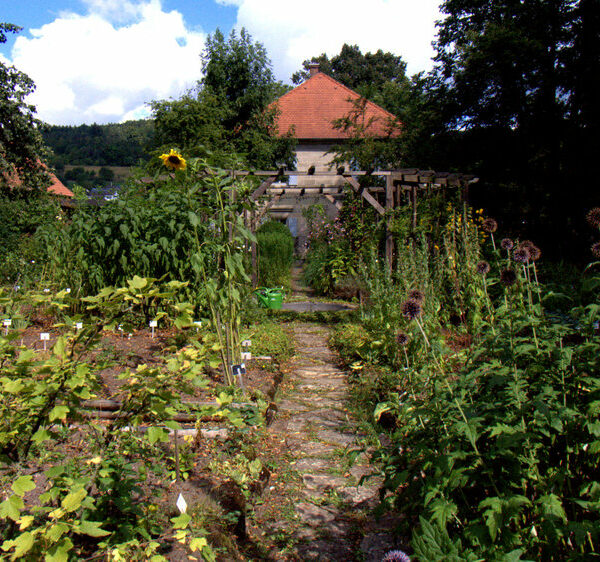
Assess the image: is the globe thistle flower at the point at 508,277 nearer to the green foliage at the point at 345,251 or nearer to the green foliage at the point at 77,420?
the green foliage at the point at 77,420

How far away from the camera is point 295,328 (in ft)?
27.1

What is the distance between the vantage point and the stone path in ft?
8.04

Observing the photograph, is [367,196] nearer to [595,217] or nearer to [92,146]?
[595,217]

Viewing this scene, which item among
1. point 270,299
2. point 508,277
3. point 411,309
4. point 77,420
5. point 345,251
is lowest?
point 270,299

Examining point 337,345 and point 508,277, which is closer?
point 508,277

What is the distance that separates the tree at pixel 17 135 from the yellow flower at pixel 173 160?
52.0 ft

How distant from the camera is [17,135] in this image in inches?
706

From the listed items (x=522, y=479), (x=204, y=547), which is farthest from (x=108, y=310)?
(x=522, y=479)

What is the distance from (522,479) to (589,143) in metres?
11.9

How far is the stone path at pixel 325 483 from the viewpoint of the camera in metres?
2.45

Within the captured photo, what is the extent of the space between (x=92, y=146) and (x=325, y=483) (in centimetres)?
5401

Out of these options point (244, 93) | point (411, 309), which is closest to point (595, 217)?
point (411, 309)

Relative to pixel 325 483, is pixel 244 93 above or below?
above

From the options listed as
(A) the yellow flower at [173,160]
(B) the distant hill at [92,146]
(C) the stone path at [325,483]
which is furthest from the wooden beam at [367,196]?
A: (B) the distant hill at [92,146]
